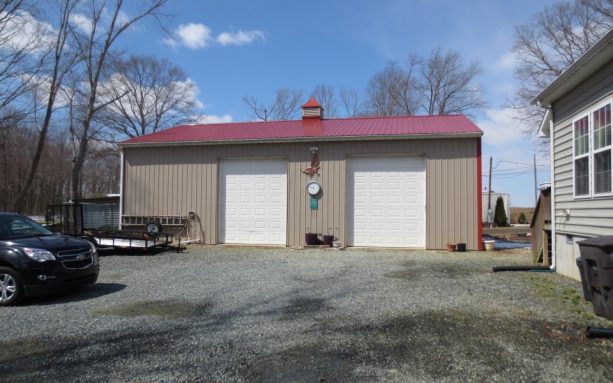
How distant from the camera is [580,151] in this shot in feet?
24.5

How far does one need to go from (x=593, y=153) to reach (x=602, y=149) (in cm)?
31

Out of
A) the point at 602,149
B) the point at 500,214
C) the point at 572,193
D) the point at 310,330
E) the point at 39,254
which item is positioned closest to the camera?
the point at 310,330

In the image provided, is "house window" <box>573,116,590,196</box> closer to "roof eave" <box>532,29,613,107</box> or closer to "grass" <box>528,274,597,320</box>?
"roof eave" <box>532,29,613,107</box>

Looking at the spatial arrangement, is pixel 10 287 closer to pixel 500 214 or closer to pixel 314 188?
pixel 314 188

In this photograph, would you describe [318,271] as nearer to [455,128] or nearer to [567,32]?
[455,128]

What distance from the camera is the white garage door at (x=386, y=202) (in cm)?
1281

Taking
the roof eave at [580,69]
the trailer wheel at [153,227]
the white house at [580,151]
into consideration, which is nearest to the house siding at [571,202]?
the white house at [580,151]

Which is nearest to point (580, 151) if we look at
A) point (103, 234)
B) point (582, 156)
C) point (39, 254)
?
point (582, 156)

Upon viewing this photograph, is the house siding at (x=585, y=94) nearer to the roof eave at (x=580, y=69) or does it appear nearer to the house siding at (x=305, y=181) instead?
the roof eave at (x=580, y=69)

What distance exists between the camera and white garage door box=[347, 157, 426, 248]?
12.8 meters

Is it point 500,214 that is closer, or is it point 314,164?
point 314,164

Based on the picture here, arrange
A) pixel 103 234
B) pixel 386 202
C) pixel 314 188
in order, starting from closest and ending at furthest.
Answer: pixel 103 234, pixel 386 202, pixel 314 188

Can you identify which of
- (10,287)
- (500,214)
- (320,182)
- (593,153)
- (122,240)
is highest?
(593,153)

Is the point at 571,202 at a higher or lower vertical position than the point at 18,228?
higher
